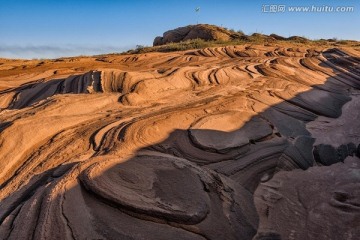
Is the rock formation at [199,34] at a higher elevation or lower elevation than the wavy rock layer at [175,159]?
higher

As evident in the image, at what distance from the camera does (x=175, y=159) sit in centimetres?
604

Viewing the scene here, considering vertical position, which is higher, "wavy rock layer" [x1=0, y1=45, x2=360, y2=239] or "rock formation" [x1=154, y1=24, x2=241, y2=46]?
"rock formation" [x1=154, y1=24, x2=241, y2=46]

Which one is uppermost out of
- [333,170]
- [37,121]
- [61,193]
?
[37,121]

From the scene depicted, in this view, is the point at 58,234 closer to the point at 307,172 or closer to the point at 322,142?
the point at 307,172

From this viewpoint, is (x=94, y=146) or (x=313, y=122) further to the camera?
(x=313, y=122)

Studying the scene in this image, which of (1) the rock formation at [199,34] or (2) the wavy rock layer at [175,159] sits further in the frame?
(1) the rock formation at [199,34]

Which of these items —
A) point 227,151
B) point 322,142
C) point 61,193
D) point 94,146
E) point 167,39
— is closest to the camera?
point 61,193

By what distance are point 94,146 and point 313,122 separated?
6.31 metres

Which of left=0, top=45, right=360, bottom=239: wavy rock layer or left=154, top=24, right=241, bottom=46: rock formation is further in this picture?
left=154, top=24, right=241, bottom=46: rock formation

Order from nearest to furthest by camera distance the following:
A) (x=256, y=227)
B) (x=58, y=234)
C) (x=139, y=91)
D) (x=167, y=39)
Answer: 1. (x=58, y=234)
2. (x=256, y=227)
3. (x=139, y=91)
4. (x=167, y=39)

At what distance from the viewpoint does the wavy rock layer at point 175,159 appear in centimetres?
455

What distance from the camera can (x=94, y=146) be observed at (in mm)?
6363

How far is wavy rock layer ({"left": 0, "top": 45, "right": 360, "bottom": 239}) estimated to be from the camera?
14.9 ft

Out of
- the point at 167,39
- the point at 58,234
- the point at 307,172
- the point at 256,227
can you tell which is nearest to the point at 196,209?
the point at 256,227
